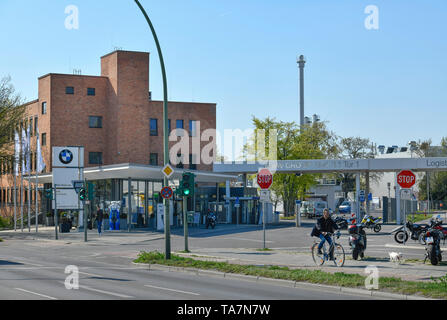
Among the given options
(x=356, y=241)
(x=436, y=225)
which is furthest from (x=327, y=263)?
(x=436, y=225)

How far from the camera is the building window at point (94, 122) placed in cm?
5857

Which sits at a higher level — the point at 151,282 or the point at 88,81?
the point at 88,81

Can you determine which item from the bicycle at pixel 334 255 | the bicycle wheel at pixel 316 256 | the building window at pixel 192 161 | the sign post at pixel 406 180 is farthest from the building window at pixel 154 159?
the bicycle at pixel 334 255

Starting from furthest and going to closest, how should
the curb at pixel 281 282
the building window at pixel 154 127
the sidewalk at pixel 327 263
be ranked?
the building window at pixel 154 127
the sidewalk at pixel 327 263
the curb at pixel 281 282

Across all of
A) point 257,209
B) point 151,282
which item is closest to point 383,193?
point 257,209

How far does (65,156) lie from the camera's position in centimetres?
4306

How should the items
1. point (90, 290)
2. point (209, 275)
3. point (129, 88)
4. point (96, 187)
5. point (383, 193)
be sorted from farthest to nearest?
point (383, 193), point (129, 88), point (96, 187), point (209, 275), point (90, 290)

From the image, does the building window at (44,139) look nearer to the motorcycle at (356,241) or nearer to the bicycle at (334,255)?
the motorcycle at (356,241)

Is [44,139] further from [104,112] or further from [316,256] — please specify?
[316,256]

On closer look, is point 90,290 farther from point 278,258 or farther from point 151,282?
point 278,258

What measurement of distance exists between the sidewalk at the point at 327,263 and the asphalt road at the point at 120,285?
2.80 metres
